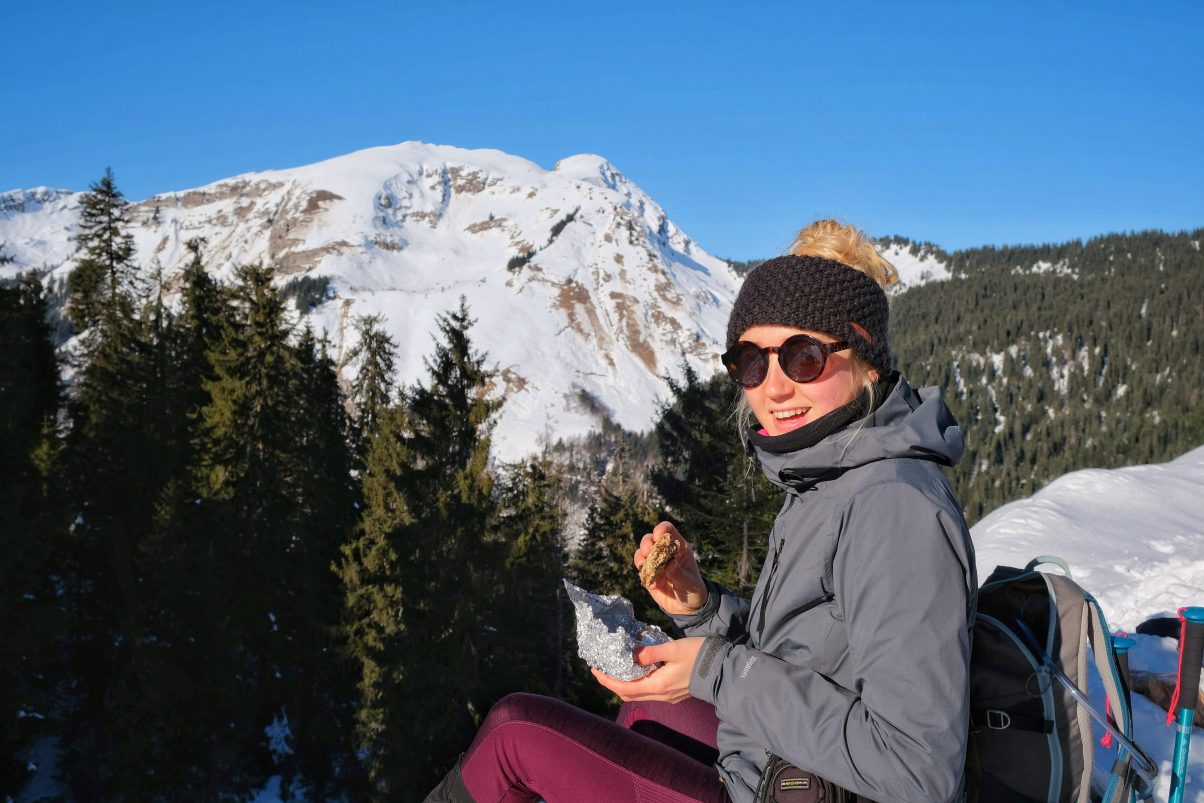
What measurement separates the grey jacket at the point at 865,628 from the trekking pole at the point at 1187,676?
173cm

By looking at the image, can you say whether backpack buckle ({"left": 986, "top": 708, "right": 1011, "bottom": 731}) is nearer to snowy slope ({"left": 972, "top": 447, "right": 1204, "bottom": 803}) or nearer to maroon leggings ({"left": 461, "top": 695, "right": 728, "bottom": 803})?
maroon leggings ({"left": 461, "top": 695, "right": 728, "bottom": 803})

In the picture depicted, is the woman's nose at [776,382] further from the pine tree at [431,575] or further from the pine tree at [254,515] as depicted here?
the pine tree at [254,515]

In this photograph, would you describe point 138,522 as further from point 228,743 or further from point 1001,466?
point 1001,466

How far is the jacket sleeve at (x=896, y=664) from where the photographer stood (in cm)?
179

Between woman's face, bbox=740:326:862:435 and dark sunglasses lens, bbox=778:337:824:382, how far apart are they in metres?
0.02

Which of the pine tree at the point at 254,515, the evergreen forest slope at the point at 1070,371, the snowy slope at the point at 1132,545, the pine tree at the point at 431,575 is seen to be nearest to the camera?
the snowy slope at the point at 1132,545

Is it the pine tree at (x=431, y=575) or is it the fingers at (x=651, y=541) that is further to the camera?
the pine tree at (x=431, y=575)

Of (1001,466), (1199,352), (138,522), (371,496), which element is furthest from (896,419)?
(1199,352)

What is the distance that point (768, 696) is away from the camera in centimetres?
207

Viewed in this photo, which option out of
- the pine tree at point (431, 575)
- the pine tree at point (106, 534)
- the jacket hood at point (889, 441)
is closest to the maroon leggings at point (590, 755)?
the jacket hood at point (889, 441)

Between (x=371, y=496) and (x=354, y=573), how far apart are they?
204 cm

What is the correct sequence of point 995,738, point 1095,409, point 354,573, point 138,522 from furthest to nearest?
point 1095,409 < point 138,522 < point 354,573 < point 995,738

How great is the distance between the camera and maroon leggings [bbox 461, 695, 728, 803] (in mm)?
2705

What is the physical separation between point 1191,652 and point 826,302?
221 centimetres
